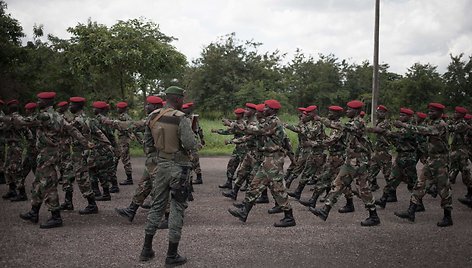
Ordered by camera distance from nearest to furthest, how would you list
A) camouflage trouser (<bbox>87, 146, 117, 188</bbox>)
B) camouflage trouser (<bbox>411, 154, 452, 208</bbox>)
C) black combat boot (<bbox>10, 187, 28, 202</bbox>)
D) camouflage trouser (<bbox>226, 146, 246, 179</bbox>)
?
camouflage trouser (<bbox>411, 154, 452, 208</bbox>) → camouflage trouser (<bbox>87, 146, 117, 188</bbox>) → black combat boot (<bbox>10, 187, 28, 202</bbox>) → camouflage trouser (<bbox>226, 146, 246, 179</bbox>)

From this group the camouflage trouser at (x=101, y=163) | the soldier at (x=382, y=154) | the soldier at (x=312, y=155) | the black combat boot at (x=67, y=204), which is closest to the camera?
the black combat boot at (x=67, y=204)

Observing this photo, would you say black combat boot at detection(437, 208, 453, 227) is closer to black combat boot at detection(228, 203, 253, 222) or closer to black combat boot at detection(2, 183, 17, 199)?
black combat boot at detection(228, 203, 253, 222)

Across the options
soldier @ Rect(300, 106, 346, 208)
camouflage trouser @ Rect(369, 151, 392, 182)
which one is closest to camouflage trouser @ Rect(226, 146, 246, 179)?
soldier @ Rect(300, 106, 346, 208)

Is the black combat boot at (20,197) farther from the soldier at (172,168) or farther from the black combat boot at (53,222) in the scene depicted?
the soldier at (172,168)

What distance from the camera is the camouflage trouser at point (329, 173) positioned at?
25.7 ft

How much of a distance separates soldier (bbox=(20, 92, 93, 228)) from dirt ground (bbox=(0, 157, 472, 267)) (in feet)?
1.23

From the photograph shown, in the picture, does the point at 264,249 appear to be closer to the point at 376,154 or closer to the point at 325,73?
the point at 376,154

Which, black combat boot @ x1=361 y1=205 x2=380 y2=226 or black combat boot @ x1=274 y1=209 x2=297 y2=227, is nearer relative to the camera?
black combat boot @ x1=274 y1=209 x2=297 y2=227

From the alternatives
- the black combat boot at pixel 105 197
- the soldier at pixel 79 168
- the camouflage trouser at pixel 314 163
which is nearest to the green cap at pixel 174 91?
the soldier at pixel 79 168

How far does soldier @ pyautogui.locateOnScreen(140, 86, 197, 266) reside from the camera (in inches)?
190

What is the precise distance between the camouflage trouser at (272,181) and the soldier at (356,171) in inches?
26.2

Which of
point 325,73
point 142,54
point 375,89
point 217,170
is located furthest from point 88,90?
point 325,73

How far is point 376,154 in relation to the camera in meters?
9.16

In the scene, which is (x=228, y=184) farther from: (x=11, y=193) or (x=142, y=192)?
(x=11, y=193)
